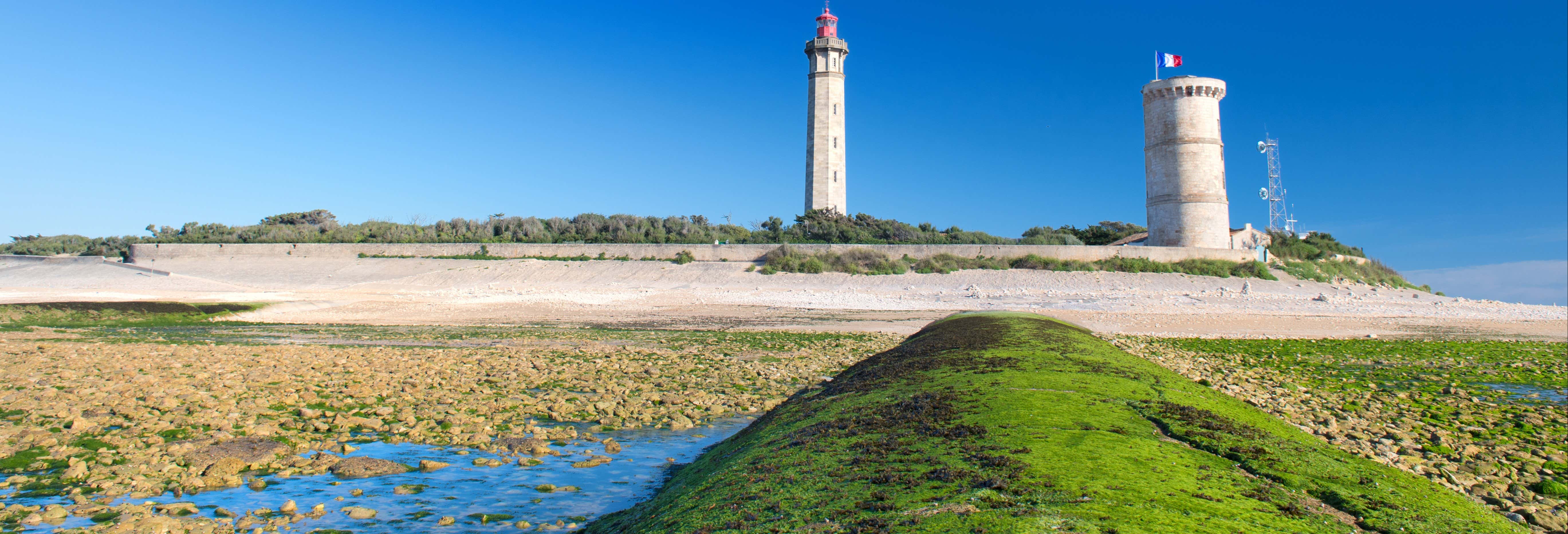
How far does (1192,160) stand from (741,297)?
20.8 meters

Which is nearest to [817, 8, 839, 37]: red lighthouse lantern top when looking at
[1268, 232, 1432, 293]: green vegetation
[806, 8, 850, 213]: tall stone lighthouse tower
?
[806, 8, 850, 213]: tall stone lighthouse tower

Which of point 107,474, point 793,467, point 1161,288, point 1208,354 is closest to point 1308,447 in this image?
point 793,467

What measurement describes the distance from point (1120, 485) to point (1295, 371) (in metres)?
9.51

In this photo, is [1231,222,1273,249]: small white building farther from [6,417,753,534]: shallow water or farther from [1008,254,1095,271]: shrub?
[6,417,753,534]: shallow water

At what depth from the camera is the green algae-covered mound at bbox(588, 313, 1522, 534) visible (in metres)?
3.04

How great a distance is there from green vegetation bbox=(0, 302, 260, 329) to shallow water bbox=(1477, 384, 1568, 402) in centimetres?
2300

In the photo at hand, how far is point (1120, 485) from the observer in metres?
3.38

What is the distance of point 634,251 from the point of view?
115 feet

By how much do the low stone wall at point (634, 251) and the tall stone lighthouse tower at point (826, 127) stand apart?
7.61 m

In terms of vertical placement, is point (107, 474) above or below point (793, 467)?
below

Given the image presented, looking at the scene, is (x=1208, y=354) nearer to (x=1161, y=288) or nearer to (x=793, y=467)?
(x=793, y=467)

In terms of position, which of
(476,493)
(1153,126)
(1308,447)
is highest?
(1153,126)

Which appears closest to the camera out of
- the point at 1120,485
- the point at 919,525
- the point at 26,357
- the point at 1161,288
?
the point at 919,525

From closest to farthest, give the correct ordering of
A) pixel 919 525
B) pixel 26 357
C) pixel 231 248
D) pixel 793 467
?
1. pixel 919 525
2. pixel 793 467
3. pixel 26 357
4. pixel 231 248
